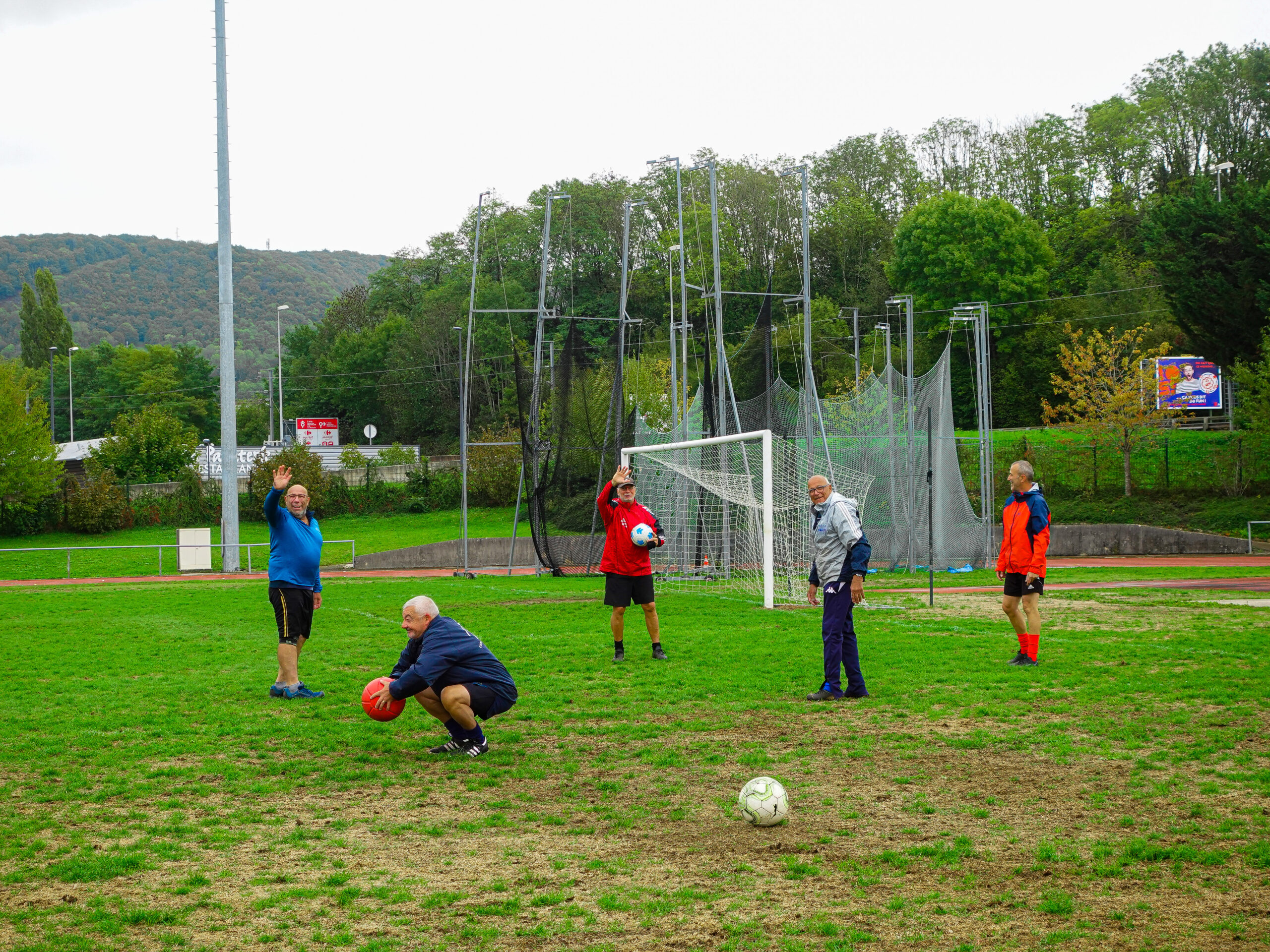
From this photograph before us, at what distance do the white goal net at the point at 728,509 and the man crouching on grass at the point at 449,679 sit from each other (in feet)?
35.9

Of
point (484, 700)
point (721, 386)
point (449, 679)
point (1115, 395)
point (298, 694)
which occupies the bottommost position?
point (298, 694)

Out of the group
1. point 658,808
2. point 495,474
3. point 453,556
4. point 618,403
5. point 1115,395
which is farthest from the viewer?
point 495,474

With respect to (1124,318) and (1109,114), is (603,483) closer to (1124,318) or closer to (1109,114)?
(1124,318)

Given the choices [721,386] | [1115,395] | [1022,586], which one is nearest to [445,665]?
[1022,586]

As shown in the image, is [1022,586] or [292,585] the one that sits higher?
[292,585]

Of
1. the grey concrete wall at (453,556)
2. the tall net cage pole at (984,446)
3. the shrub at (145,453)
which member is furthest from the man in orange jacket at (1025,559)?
the shrub at (145,453)

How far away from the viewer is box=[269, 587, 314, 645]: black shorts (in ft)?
30.5

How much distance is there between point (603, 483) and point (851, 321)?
34.0m

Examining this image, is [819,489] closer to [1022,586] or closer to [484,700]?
[1022,586]

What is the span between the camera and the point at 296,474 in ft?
135

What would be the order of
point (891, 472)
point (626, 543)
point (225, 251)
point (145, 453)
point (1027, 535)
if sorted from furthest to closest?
point (145, 453) → point (225, 251) → point (891, 472) → point (626, 543) → point (1027, 535)

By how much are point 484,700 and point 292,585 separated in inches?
116

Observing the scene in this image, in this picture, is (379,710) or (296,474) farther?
(296,474)

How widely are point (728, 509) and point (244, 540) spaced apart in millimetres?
22211
